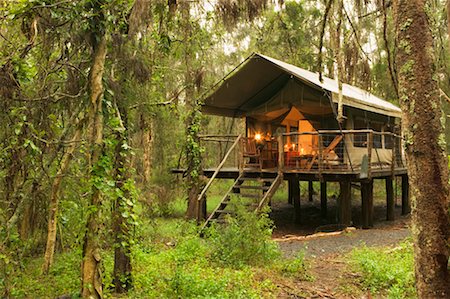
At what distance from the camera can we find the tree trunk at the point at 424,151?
7.75 feet

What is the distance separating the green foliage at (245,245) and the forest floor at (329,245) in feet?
2.32

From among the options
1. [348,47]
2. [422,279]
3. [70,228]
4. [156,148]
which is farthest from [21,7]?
[156,148]

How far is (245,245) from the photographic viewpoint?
6523mm

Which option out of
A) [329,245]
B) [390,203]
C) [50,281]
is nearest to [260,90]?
[390,203]

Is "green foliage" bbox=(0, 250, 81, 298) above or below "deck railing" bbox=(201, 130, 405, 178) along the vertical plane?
A: below

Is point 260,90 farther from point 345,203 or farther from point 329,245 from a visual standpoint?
point 329,245

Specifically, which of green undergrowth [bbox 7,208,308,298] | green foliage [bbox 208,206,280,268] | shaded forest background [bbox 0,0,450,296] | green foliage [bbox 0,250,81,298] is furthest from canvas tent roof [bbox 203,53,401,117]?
green foliage [bbox 0,250,81,298]

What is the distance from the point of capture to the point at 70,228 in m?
5.20

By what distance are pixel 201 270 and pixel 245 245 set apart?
35.6 inches

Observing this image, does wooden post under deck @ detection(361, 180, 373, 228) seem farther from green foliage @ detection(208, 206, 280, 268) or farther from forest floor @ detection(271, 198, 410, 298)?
green foliage @ detection(208, 206, 280, 268)

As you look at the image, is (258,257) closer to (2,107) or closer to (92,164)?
(92,164)

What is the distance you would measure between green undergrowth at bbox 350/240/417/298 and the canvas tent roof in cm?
446

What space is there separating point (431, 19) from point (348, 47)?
5.71ft

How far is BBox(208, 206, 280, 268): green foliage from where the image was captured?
21.3 feet
